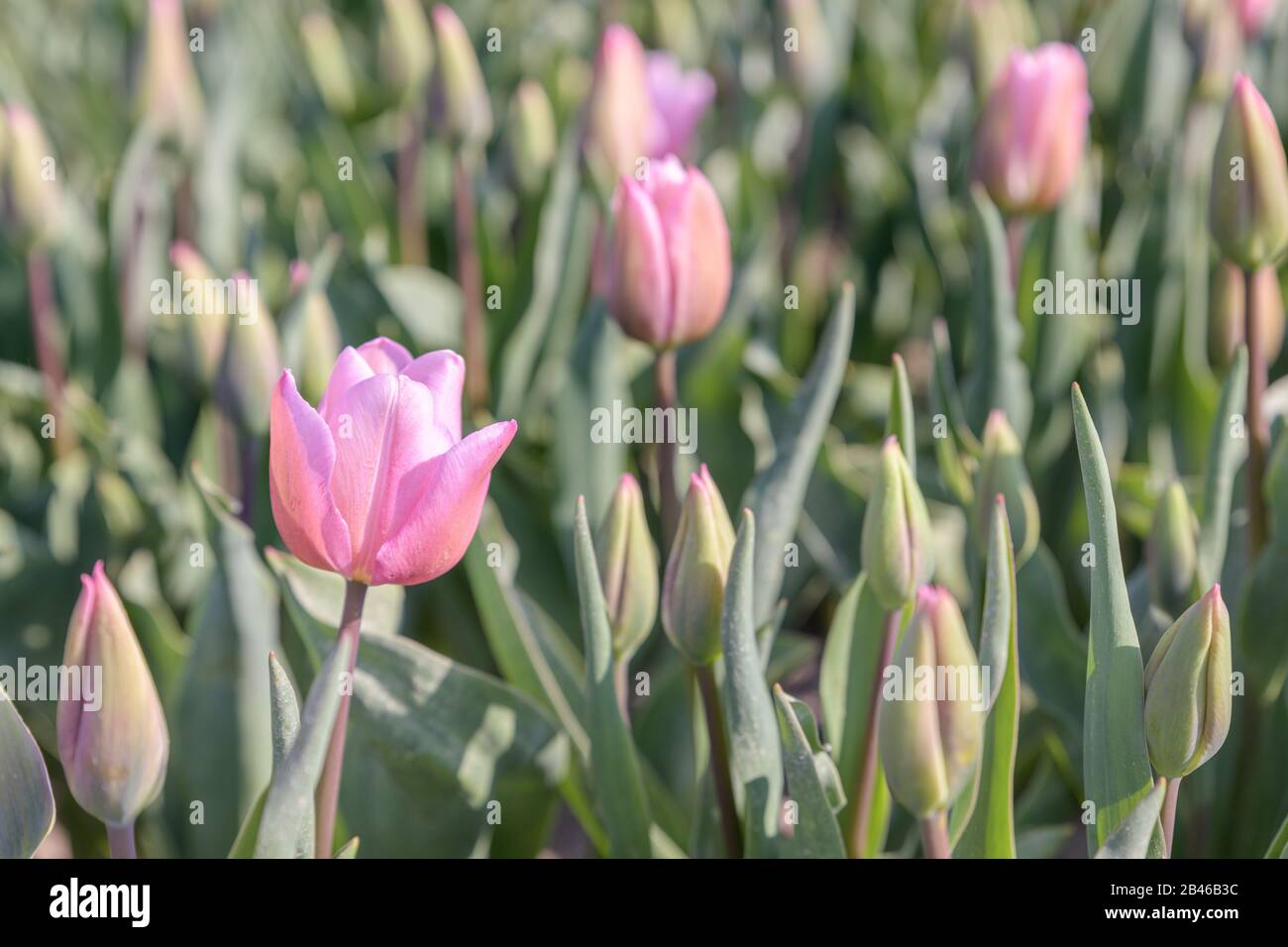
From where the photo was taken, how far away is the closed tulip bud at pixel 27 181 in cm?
123

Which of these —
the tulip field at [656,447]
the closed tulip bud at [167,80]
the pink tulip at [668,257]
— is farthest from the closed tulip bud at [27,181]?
the pink tulip at [668,257]

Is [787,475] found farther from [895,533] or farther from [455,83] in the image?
[455,83]

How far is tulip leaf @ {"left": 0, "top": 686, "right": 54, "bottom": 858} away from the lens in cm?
67

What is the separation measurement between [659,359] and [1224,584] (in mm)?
457

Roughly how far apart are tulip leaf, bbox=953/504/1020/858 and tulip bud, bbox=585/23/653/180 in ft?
2.34

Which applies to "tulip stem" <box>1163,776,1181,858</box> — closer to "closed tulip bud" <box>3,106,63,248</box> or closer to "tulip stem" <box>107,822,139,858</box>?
"tulip stem" <box>107,822,139,858</box>

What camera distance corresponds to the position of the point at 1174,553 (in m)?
0.88

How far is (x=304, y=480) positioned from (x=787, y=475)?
38cm

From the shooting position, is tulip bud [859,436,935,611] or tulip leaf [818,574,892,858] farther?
tulip leaf [818,574,892,858]

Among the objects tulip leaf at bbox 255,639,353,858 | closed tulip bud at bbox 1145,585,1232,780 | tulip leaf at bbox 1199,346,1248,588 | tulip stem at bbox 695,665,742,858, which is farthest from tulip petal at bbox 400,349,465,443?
tulip leaf at bbox 1199,346,1248,588

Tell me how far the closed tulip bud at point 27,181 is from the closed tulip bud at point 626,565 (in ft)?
2.44

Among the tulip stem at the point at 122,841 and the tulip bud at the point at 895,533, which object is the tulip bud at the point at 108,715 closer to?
the tulip stem at the point at 122,841

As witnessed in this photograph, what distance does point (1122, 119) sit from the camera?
1653mm
